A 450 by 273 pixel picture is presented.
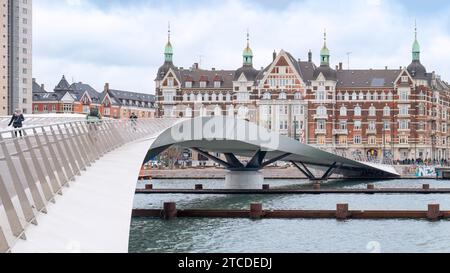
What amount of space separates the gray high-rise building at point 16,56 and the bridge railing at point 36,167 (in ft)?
316

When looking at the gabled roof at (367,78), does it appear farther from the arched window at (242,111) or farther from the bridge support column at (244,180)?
the bridge support column at (244,180)

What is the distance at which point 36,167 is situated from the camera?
474 inches

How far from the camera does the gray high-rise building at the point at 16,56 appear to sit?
114 meters

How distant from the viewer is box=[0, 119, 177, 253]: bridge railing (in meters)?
9.45

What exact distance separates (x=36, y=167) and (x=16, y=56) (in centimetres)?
10921

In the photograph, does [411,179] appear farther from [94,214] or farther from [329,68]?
[94,214]

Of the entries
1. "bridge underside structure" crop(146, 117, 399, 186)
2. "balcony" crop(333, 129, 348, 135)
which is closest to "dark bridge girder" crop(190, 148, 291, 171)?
"bridge underside structure" crop(146, 117, 399, 186)

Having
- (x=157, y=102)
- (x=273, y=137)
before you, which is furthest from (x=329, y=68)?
(x=273, y=137)

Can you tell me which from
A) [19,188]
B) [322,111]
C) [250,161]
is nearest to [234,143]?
[250,161]

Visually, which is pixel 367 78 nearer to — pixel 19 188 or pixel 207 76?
pixel 207 76

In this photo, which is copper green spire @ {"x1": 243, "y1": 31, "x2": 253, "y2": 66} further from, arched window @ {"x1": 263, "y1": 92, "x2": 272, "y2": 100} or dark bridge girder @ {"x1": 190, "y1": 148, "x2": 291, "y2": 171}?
dark bridge girder @ {"x1": 190, "y1": 148, "x2": 291, "y2": 171}

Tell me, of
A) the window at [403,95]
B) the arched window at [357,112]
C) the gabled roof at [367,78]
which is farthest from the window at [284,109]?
the window at [403,95]
